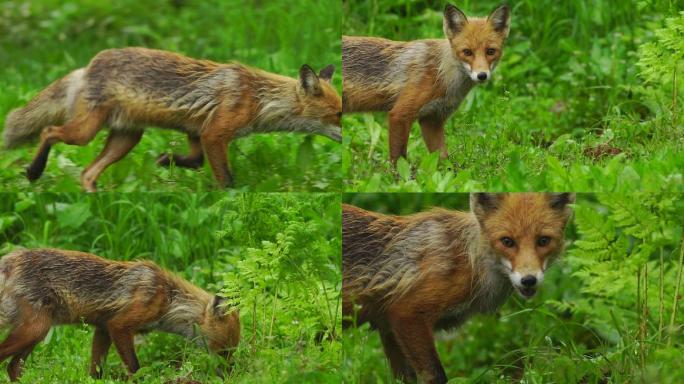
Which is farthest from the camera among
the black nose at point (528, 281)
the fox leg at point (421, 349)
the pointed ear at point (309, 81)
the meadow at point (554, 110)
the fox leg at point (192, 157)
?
the pointed ear at point (309, 81)

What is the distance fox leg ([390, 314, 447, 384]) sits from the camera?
8.33 meters

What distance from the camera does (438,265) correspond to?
8391 millimetres

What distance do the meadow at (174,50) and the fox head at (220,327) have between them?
90cm

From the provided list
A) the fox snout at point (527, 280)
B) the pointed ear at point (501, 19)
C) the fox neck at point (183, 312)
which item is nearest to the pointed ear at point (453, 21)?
the pointed ear at point (501, 19)

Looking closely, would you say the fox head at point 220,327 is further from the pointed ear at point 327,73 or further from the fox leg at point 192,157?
the pointed ear at point 327,73

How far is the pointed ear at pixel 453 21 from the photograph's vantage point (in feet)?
30.0

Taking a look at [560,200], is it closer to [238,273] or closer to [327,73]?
[238,273]

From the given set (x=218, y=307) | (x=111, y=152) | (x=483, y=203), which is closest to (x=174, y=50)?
(x=111, y=152)

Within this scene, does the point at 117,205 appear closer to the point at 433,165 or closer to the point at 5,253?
the point at 5,253

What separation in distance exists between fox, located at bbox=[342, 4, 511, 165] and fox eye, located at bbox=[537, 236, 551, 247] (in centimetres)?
126

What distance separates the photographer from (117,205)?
10.1 metres

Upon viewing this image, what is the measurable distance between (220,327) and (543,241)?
2456 millimetres

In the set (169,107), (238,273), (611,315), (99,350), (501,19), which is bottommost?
(99,350)

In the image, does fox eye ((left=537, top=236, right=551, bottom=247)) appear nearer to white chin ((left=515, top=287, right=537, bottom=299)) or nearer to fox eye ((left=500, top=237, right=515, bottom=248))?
fox eye ((left=500, top=237, right=515, bottom=248))
